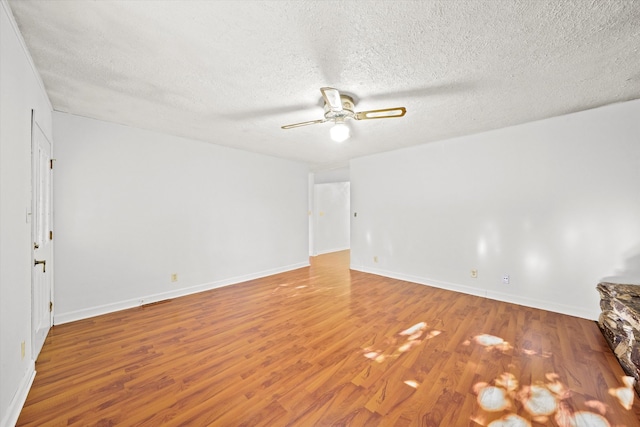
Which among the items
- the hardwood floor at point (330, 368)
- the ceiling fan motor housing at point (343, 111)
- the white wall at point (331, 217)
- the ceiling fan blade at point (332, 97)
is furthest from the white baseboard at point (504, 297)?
the ceiling fan blade at point (332, 97)

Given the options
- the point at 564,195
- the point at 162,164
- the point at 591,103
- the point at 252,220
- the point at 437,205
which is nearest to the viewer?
the point at 591,103

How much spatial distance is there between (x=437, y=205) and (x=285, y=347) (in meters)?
3.37

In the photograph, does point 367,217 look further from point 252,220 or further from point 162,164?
point 162,164

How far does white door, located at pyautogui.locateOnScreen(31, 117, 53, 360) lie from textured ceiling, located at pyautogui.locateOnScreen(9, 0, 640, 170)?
2.11 feet

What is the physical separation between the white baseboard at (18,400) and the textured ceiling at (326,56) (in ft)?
7.90

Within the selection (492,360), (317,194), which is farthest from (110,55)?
(317,194)

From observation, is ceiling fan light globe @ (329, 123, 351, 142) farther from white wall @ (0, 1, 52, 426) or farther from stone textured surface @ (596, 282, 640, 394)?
stone textured surface @ (596, 282, 640, 394)

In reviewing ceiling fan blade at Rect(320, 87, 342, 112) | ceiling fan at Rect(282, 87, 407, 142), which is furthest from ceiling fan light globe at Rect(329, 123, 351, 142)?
ceiling fan blade at Rect(320, 87, 342, 112)

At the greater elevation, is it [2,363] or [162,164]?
[162,164]

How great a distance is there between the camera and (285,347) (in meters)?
2.37

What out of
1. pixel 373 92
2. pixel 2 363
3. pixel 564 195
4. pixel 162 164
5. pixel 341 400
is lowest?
pixel 341 400

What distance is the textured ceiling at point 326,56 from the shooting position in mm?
1439

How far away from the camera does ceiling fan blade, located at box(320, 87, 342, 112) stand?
1.93 m

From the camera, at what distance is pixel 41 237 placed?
2398 millimetres
